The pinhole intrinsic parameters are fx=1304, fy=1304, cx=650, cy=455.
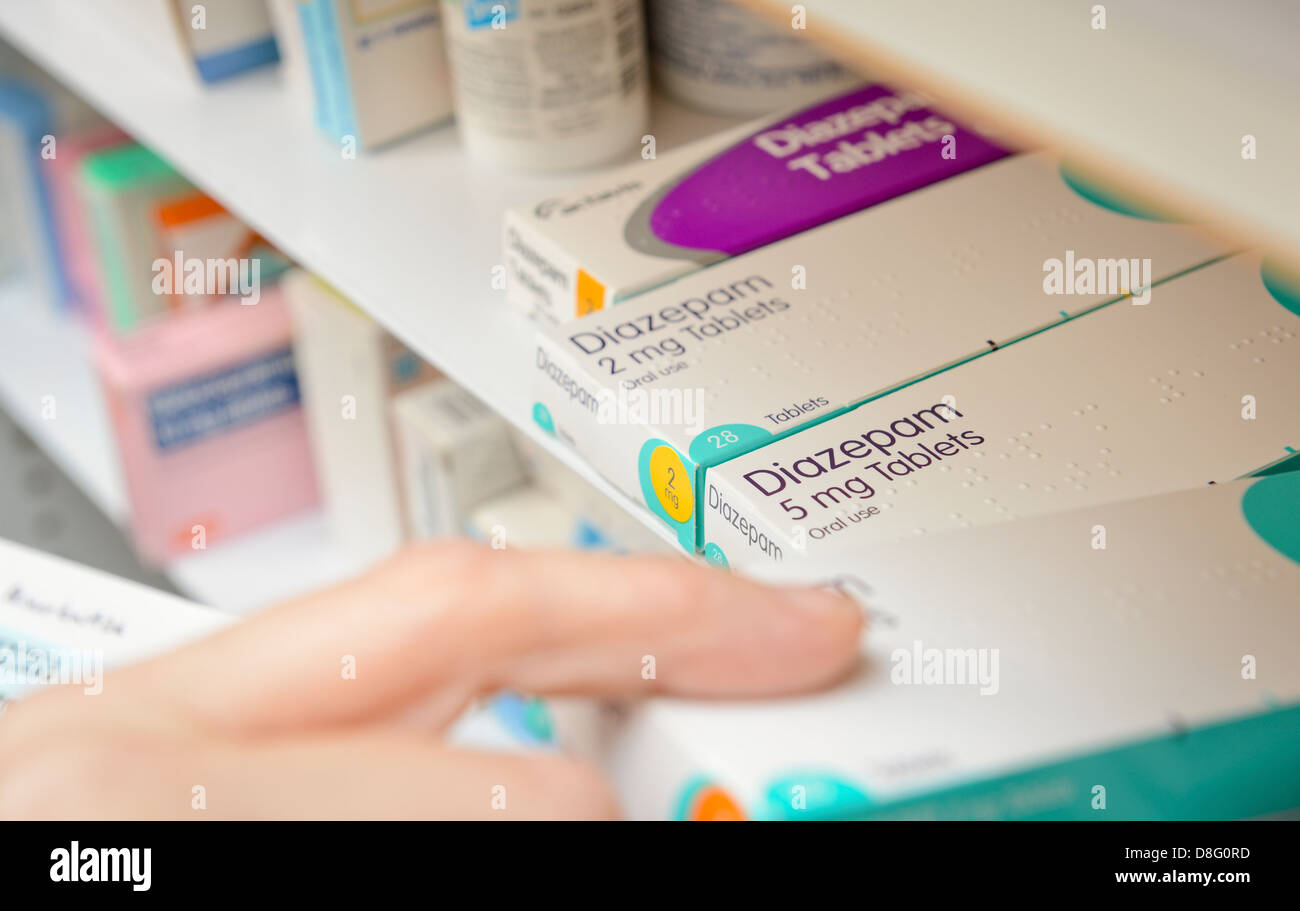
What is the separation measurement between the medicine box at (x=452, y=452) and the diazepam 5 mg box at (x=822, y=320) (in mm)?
346

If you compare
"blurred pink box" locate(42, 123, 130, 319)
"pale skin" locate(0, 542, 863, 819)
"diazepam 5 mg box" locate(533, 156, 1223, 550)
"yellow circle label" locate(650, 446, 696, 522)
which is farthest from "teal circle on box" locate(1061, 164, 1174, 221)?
"blurred pink box" locate(42, 123, 130, 319)

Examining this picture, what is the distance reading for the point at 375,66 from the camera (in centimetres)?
81

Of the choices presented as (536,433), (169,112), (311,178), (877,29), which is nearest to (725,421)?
(536,433)

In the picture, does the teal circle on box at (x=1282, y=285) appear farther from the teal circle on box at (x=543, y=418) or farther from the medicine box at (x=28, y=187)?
the medicine box at (x=28, y=187)

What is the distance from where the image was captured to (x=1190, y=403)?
0.54m

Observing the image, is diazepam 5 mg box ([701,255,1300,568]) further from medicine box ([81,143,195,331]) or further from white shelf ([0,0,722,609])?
medicine box ([81,143,195,331])

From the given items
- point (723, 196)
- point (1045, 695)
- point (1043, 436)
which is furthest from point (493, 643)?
point (723, 196)

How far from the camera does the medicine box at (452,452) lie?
0.96 metres

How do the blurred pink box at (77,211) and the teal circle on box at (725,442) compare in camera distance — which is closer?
the teal circle on box at (725,442)

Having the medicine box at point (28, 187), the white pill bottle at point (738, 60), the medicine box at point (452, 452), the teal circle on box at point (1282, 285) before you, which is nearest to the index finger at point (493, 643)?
the teal circle on box at point (1282, 285)

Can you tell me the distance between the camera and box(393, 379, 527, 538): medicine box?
0.96 m

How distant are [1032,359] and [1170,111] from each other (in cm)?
27

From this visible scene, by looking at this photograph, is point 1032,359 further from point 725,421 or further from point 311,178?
point 311,178

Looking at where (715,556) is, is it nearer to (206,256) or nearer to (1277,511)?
(1277,511)
